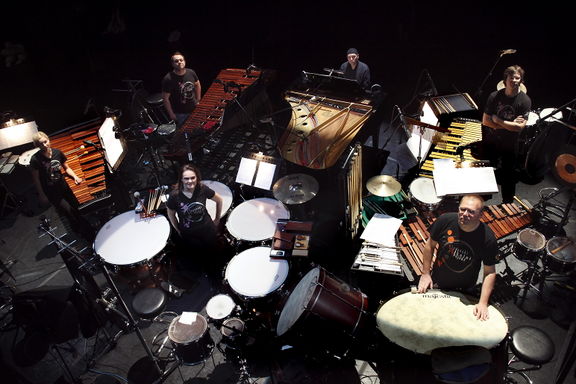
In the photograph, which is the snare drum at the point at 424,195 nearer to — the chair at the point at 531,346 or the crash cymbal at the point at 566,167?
the crash cymbal at the point at 566,167

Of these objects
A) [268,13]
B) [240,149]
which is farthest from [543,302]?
[268,13]

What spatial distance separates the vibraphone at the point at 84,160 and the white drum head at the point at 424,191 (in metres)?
5.43

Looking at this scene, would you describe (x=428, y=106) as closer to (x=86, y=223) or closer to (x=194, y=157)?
(x=194, y=157)

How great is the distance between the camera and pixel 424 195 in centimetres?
616

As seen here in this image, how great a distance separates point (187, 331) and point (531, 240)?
4.64 meters

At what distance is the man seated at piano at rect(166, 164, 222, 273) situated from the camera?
537cm

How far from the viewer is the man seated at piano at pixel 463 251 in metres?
4.18

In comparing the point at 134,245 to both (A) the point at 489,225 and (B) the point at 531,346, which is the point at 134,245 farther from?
(A) the point at 489,225

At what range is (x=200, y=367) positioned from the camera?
5059 mm

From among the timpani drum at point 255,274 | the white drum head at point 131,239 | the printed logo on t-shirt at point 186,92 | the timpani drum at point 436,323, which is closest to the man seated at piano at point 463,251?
the timpani drum at point 436,323

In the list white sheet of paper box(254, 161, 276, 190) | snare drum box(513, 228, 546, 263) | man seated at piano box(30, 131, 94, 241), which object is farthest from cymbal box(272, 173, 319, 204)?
man seated at piano box(30, 131, 94, 241)

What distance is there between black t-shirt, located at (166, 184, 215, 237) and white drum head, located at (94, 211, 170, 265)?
35 cm

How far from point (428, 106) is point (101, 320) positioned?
6556 mm

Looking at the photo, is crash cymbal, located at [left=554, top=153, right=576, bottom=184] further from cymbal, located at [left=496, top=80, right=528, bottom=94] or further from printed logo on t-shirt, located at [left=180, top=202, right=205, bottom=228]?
printed logo on t-shirt, located at [left=180, top=202, right=205, bottom=228]
